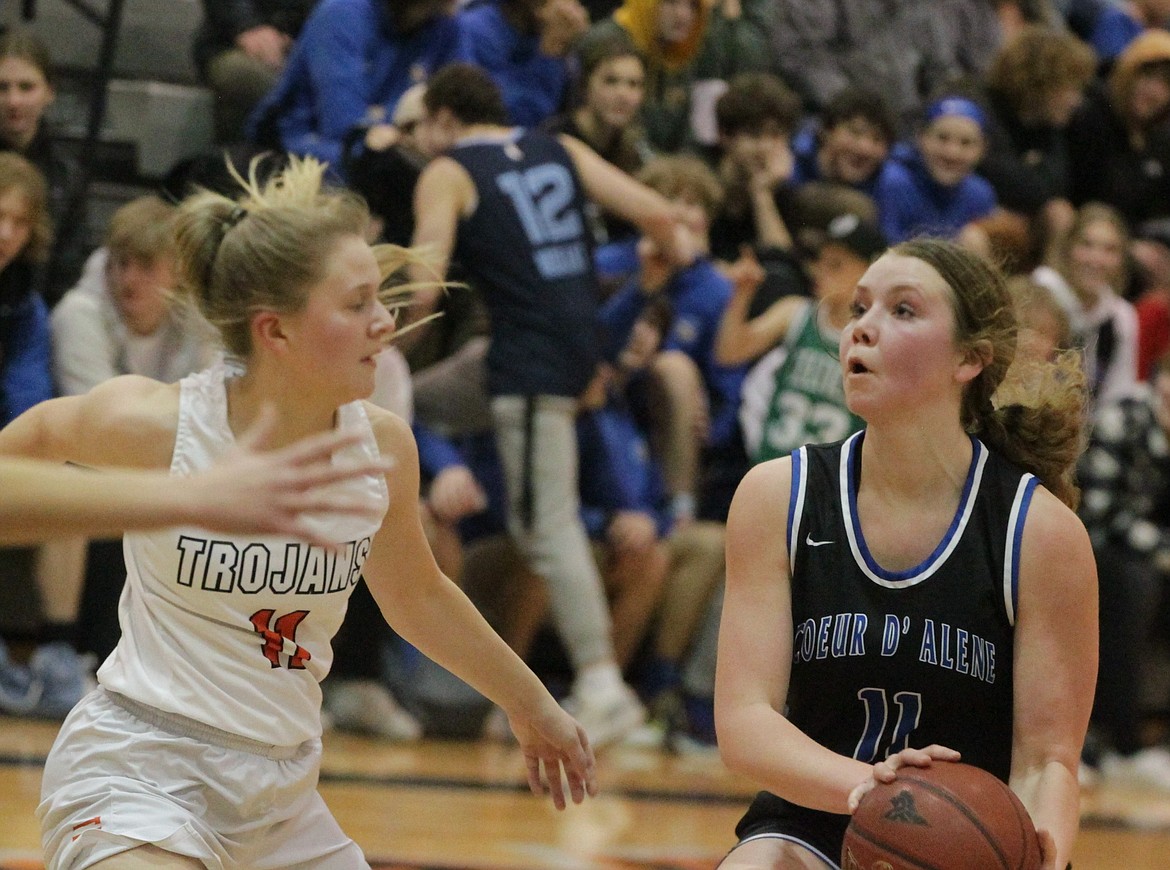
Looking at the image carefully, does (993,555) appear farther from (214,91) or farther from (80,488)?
(214,91)

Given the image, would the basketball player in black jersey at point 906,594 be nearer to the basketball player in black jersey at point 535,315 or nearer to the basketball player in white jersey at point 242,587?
the basketball player in white jersey at point 242,587

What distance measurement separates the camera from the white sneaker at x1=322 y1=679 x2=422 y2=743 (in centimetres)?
666

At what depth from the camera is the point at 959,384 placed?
311 centimetres

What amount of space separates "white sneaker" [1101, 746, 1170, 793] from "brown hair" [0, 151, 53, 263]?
4.43 m

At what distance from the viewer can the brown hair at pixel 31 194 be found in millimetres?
6145

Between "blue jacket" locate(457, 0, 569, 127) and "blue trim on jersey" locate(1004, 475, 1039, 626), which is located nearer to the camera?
"blue trim on jersey" locate(1004, 475, 1039, 626)

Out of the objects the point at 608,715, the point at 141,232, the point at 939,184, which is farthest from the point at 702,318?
the point at 141,232

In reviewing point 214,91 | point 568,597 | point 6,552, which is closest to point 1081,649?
point 568,597

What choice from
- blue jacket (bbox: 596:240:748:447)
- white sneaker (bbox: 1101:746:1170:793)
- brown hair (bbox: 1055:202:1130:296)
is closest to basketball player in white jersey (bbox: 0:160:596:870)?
blue jacket (bbox: 596:240:748:447)

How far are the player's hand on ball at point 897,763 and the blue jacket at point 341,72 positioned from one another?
4.53 m

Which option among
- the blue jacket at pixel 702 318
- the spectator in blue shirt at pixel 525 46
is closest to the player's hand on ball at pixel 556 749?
the blue jacket at pixel 702 318

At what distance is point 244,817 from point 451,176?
375 centimetres

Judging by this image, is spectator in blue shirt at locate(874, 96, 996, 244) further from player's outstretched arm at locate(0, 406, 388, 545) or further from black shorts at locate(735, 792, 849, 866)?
player's outstretched arm at locate(0, 406, 388, 545)

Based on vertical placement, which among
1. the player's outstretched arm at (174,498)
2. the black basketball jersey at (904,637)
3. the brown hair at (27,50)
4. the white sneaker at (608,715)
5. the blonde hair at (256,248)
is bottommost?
the white sneaker at (608,715)
